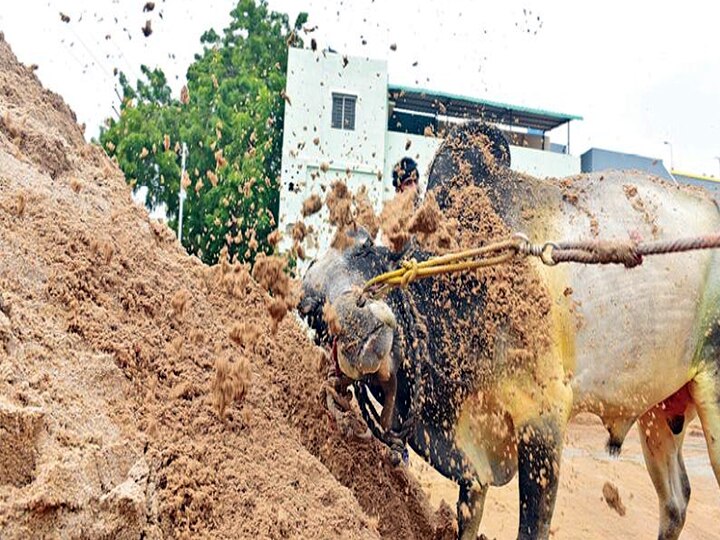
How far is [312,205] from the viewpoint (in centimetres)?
285

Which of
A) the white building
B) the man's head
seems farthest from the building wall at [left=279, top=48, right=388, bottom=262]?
the man's head

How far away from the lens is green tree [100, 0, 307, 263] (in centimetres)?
988

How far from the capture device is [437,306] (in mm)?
2965

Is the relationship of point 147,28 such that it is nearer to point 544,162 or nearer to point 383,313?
point 383,313

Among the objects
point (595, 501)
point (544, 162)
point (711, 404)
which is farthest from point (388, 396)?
point (544, 162)

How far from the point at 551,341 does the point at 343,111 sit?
35.6 ft

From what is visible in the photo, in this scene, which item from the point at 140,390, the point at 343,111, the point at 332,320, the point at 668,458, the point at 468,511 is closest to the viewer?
the point at 140,390

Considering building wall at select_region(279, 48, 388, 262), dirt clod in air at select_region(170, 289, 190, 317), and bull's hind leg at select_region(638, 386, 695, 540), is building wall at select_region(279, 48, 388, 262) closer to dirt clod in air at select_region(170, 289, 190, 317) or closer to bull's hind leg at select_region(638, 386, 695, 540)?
bull's hind leg at select_region(638, 386, 695, 540)

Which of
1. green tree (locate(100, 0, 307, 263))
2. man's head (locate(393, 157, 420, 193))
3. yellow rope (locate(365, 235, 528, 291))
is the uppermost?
green tree (locate(100, 0, 307, 263))

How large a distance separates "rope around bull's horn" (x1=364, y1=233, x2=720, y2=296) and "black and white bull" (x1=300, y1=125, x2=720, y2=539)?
0.38ft

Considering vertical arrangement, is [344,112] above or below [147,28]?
above

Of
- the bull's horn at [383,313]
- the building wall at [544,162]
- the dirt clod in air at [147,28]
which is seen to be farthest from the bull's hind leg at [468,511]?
the building wall at [544,162]

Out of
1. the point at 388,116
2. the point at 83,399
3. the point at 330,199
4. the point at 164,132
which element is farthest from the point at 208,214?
the point at 83,399

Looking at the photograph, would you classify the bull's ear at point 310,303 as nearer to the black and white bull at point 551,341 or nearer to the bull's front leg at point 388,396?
the black and white bull at point 551,341
